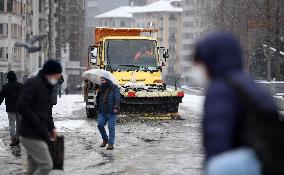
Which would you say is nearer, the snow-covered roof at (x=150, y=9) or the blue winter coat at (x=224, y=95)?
the blue winter coat at (x=224, y=95)

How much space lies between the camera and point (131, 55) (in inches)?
1025

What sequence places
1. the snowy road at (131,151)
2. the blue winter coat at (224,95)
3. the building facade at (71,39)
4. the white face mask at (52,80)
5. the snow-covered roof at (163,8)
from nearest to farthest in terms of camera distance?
the blue winter coat at (224,95) < the white face mask at (52,80) < the snowy road at (131,151) < the building facade at (71,39) < the snow-covered roof at (163,8)

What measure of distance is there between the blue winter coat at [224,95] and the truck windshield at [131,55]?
21507mm

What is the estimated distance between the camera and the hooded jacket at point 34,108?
319 inches

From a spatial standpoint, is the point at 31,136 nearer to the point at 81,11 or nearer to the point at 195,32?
the point at 81,11

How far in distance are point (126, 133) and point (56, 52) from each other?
8680 centimetres

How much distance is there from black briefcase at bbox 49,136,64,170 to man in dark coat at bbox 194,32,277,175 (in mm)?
4996

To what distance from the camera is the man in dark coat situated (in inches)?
164

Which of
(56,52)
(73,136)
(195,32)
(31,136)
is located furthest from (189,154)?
(195,32)

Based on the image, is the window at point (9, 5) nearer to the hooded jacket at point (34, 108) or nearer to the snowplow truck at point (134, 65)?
the snowplow truck at point (134, 65)

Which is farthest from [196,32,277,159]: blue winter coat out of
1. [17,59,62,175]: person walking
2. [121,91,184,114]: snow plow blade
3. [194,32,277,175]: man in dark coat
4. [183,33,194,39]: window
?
[183,33,194,39]: window

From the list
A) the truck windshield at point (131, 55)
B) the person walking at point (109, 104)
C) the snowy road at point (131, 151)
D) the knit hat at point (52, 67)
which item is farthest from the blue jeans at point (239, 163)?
the truck windshield at point (131, 55)

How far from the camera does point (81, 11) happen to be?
5330 inches

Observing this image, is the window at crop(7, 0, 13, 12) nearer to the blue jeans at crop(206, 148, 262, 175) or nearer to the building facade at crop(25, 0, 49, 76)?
the building facade at crop(25, 0, 49, 76)
